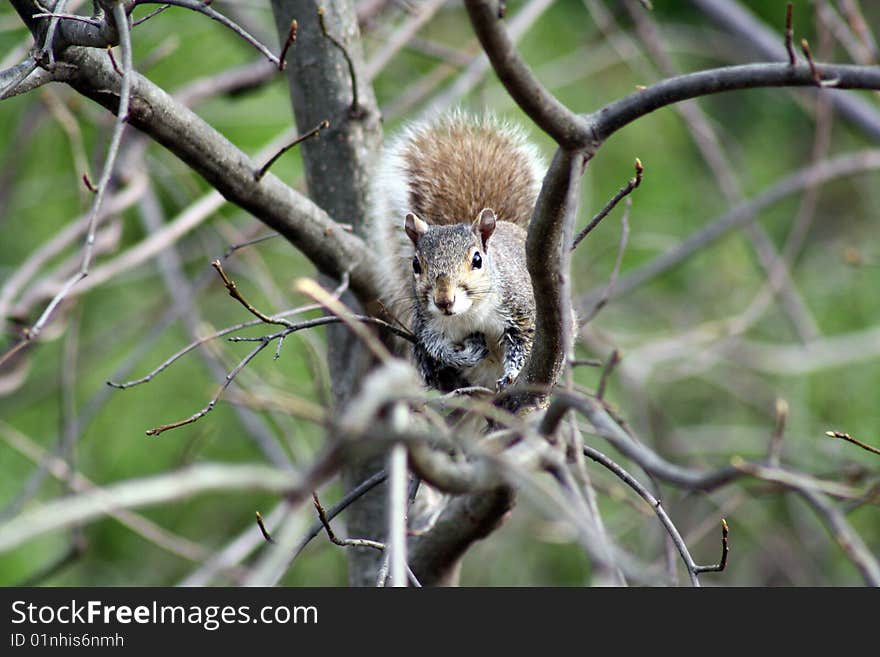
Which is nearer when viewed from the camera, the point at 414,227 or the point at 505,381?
the point at 505,381

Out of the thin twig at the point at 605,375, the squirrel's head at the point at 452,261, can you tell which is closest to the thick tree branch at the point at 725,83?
the thin twig at the point at 605,375

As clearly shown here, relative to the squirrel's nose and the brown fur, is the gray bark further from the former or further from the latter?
the squirrel's nose

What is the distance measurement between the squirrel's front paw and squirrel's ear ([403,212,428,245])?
8.8 inches

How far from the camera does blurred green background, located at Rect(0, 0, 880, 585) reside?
3334mm

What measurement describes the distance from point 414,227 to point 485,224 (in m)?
0.14

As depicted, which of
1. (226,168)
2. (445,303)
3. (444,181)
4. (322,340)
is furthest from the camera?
(322,340)

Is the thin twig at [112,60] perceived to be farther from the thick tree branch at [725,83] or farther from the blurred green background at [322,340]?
the blurred green background at [322,340]

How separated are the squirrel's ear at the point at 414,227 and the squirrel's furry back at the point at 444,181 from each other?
3.5 inches

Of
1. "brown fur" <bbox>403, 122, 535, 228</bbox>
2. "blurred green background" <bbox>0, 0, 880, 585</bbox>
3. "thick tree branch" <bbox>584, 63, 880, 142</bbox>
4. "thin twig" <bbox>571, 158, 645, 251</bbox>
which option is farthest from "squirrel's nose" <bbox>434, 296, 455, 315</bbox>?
"blurred green background" <bbox>0, 0, 880, 585</bbox>

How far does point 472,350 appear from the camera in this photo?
215 cm

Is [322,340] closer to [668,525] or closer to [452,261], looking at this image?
[452,261]

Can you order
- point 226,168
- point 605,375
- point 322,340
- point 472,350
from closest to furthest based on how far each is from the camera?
1. point 605,375
2. point 226,168
3. point 472,350
4. point 322,340

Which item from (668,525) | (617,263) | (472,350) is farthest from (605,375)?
(472,350)

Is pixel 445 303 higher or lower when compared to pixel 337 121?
lower
